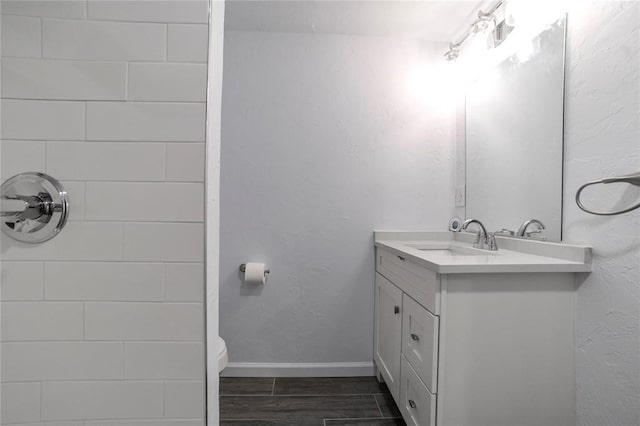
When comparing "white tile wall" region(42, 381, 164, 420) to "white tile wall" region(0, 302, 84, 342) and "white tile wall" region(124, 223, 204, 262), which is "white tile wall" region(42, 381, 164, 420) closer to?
"white tile wall" region(0, 302, 84, 342)

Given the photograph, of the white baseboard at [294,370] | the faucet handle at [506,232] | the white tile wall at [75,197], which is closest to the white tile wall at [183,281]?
the white tile wall at [75,197]

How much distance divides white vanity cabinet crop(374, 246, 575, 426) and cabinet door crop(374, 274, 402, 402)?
402 mm

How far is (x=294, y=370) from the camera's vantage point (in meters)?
1.98

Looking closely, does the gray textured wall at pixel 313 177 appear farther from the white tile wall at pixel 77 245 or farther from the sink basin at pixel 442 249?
the white tile wall at pixel 77 245

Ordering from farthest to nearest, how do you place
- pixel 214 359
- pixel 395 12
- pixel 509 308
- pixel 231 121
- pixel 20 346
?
1. pixel 231 121
2. pixel 395 12
3. pixel 509 308
4. pixel 214 359
5. pixel 20 346

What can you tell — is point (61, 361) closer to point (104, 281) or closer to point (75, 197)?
point (104, 281)

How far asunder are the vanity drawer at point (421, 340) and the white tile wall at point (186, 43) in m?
1.05

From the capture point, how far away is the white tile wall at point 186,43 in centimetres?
66

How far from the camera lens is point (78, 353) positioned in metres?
0.67

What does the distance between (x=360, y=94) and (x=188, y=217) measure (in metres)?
1.61

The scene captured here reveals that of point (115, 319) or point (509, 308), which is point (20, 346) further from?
point (509, 308)

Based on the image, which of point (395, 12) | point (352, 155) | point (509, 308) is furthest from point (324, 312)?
point (395, 12)

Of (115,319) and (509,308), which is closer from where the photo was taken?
(115,319)

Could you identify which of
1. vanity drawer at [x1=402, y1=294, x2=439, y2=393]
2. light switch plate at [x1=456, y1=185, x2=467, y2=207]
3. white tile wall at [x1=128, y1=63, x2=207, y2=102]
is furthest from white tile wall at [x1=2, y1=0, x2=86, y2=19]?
light switch plate at [x1=456, y1=185, x2=467, y2=207]
